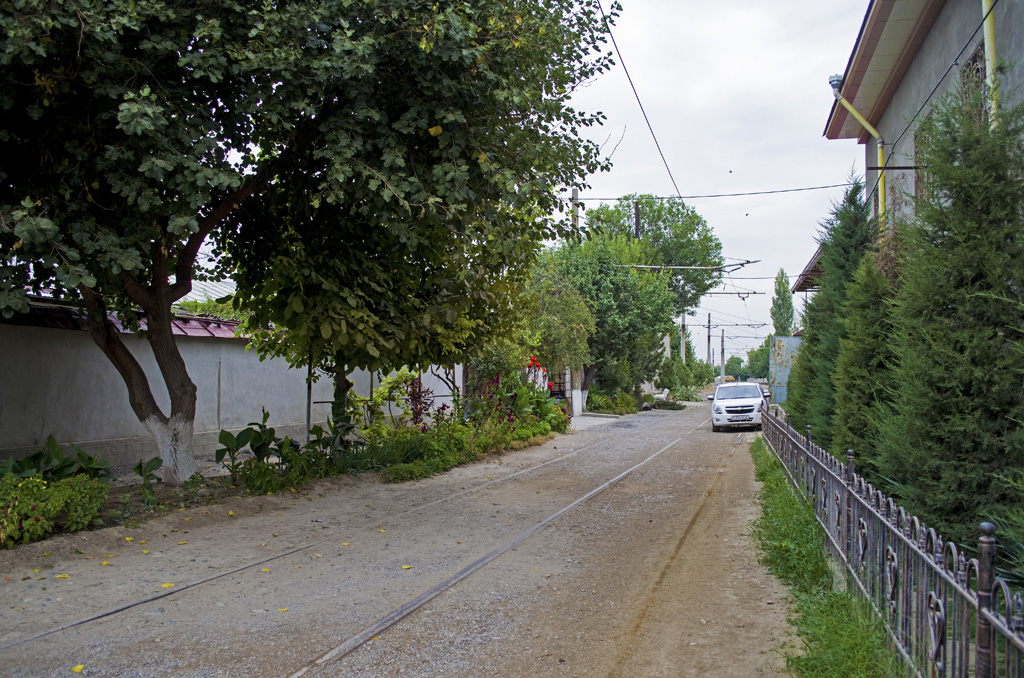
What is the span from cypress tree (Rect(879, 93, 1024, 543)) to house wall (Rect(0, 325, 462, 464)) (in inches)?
435

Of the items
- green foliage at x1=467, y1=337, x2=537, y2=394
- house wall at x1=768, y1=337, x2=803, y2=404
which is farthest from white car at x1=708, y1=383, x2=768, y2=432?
green foliage at x1=467, y1=337, x2=537, y2=394

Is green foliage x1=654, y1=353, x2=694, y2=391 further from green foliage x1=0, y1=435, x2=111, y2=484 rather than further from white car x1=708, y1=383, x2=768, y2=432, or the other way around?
green foliage x1=0, y1=435, x2=111, y2=484

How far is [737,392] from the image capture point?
22938 millimetres

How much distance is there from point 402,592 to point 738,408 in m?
17.9

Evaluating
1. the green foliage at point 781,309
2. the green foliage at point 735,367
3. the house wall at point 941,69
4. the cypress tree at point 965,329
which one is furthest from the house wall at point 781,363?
the green foliage at point 735,367

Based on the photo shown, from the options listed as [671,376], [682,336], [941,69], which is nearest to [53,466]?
[941,69]

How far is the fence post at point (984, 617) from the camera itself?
2631 millimetres

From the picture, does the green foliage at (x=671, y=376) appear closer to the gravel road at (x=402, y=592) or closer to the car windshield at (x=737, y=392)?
the car windshield at (x=737, y=392)

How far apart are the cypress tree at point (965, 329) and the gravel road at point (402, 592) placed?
1.51 m

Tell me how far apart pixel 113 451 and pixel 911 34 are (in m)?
14.3

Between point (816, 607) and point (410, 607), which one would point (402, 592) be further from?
point (816, 607)

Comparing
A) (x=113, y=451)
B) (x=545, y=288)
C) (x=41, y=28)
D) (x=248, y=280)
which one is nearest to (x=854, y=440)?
(x=248, y=280)

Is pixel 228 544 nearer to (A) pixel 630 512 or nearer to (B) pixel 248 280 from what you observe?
(B) pixel 248 280

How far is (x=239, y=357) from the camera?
1408 centimetres
